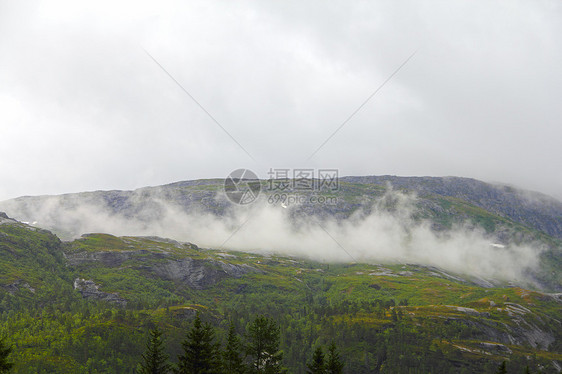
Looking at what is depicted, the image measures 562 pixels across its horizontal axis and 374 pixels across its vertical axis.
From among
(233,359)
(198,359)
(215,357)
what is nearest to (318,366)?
(233,359)

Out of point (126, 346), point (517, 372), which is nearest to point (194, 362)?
point (126, 346)

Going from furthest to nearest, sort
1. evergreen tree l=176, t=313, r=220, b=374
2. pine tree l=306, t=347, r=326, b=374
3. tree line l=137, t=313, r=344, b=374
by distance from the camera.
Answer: pine tree l=306, t=347, r=326, b=374 → tree line l=137, t=313, r=344, b=374 → evergreen tree l=176, t=313, r=220, b=374

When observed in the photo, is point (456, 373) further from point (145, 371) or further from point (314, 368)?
point (145, 371)

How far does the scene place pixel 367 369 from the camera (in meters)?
198

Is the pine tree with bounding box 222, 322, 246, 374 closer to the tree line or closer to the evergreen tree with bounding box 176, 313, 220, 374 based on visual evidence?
the tree line

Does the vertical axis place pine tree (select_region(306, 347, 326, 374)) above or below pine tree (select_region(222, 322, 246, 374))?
above

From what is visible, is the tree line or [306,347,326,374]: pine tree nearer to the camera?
the tree line

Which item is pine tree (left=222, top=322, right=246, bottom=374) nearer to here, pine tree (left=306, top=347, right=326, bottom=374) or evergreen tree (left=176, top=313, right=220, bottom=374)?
evergreen tree (left=176, top=313, right=220, bottom=374)

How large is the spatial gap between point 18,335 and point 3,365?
550 feet

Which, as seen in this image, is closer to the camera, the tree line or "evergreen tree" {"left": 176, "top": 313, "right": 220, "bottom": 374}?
"evergreen tree" {"left": 176, "top": 313, "right": 220, "bottom": 374}

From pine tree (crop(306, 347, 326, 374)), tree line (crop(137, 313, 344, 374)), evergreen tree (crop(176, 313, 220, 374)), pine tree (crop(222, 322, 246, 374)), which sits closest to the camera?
evergreen tree (crop(176, 313, 220, 374))

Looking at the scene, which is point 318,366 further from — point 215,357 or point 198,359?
point 198,359

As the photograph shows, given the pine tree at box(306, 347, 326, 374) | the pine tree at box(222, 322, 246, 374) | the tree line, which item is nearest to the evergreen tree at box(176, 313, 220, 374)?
the tree line

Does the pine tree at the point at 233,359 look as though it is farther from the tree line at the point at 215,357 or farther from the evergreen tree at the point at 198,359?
the evergreen tree at the point at 198,359
